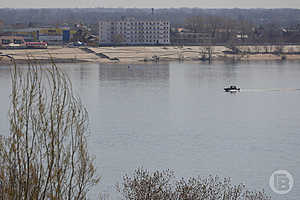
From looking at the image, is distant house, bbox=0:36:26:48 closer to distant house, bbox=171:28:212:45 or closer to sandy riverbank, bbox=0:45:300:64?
sandy riverbank, bbox=0:45:300:64

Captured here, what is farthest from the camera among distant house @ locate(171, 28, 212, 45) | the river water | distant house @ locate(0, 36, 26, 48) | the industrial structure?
distant house @ locate(171, 28, 212, 45)

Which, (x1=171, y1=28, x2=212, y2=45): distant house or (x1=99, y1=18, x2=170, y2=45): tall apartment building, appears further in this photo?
(x1=171, y1=28, x2=212, y2=45): distant house

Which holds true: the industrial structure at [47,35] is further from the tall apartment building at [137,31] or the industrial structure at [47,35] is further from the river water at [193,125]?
the river water at [193,125]

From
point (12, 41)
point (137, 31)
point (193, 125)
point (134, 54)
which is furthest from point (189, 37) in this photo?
point (193, 125)

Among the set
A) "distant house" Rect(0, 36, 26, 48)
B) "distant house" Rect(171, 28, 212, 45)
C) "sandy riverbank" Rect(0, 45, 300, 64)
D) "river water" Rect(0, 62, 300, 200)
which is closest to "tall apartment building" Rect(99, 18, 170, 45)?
"distant house" Rect(171, 28, 212, 45)

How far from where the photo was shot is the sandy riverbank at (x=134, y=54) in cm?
2734

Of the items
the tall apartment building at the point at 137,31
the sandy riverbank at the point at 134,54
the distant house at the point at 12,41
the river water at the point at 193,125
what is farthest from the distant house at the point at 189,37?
the river water at the point at 193,125

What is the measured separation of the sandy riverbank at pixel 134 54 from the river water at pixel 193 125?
7508mm

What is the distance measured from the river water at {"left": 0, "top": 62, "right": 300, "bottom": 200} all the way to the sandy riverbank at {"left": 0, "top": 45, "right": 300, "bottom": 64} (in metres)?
7.51

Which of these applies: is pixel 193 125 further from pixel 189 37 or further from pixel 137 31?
pixel 189 37

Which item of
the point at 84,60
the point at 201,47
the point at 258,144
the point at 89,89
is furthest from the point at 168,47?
the point at 258,144

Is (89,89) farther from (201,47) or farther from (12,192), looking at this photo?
(201,47)

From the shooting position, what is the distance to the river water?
24.4 ft

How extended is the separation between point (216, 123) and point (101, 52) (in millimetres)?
19062
